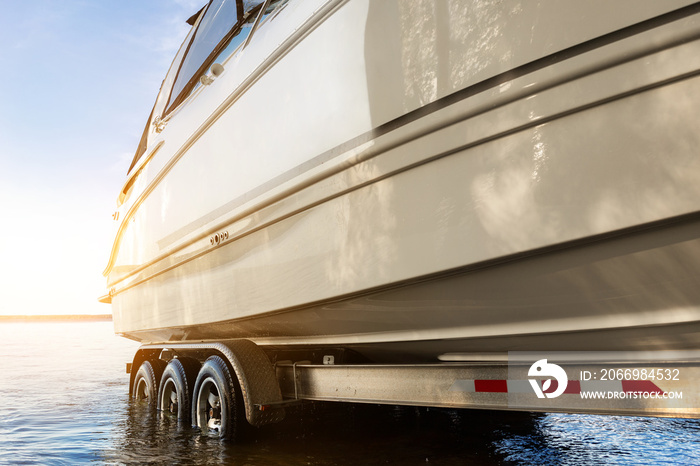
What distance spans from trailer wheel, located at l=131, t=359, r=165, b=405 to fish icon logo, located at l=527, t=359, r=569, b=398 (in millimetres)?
3780

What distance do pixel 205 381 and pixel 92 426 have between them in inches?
62.7

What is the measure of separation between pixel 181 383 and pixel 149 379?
3.23 ft

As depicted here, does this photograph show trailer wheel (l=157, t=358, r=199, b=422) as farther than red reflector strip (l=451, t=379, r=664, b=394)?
Yes

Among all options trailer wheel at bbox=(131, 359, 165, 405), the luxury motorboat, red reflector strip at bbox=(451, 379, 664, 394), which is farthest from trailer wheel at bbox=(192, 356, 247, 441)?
red reflector strip at bbox=(451, 379, 664, 394)

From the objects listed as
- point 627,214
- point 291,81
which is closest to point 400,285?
point 627,214

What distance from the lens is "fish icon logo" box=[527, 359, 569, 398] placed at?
1894 mm

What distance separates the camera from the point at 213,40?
11.6ft

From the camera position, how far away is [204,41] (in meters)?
3.72

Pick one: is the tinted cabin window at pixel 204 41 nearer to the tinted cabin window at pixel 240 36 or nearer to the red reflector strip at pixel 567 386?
the tinted cabin window at pixel 240 36

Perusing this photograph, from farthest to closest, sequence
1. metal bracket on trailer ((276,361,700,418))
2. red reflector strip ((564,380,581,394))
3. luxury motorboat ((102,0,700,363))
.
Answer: red reflector strip ((564,380,581,394)), metal bracket on trailer ((276,361,700,418)), luxury motorboat ((102,0,700,363))

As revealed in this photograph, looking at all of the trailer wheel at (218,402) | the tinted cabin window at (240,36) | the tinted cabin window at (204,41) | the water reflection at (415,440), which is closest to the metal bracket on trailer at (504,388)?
the trailer wheel at (218,402)

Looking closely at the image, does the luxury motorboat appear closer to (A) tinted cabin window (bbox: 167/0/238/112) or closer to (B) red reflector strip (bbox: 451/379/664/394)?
(B) red reflector strip (bbox: 451/379/664/394)

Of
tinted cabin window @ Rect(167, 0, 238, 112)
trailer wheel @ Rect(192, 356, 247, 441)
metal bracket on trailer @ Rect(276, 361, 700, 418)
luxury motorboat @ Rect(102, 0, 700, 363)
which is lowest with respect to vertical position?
trailer wheel @ Rect(192, 356, 247, 441)

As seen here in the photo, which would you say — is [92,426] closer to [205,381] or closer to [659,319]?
[205,381]
